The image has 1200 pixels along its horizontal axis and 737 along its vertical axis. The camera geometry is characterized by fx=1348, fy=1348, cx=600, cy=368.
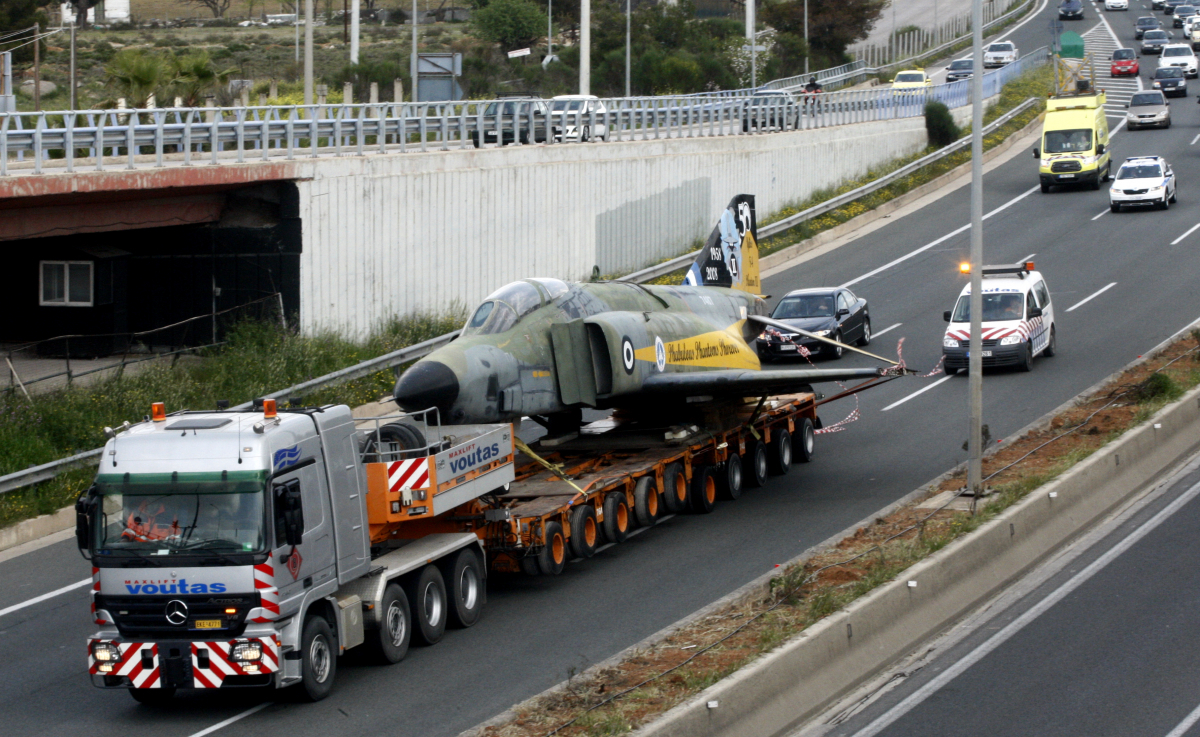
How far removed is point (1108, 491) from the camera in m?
20.3

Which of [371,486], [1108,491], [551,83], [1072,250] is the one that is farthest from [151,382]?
[551,83]

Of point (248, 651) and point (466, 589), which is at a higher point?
point (248, 651)

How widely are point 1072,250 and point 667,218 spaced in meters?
12.9

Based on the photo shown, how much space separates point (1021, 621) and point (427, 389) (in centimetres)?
772

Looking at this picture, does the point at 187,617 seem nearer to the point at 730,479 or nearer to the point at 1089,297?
the point at 730,479

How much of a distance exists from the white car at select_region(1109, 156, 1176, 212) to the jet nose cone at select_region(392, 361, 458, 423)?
118 feet

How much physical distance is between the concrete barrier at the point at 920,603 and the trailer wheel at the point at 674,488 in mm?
5517

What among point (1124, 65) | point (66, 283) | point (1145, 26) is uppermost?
point (1145, 26)

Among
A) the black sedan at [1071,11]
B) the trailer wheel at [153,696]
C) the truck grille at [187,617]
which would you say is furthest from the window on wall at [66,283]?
the black sedan at [1071,11]

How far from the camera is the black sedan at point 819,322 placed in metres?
32.8

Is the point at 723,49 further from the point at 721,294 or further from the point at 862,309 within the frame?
the point at 721,294

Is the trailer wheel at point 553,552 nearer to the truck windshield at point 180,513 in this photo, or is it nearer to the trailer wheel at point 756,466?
the truck windshield at point 180,513

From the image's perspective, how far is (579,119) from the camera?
40.2 metres

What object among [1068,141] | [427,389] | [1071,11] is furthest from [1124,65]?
[427,389]
